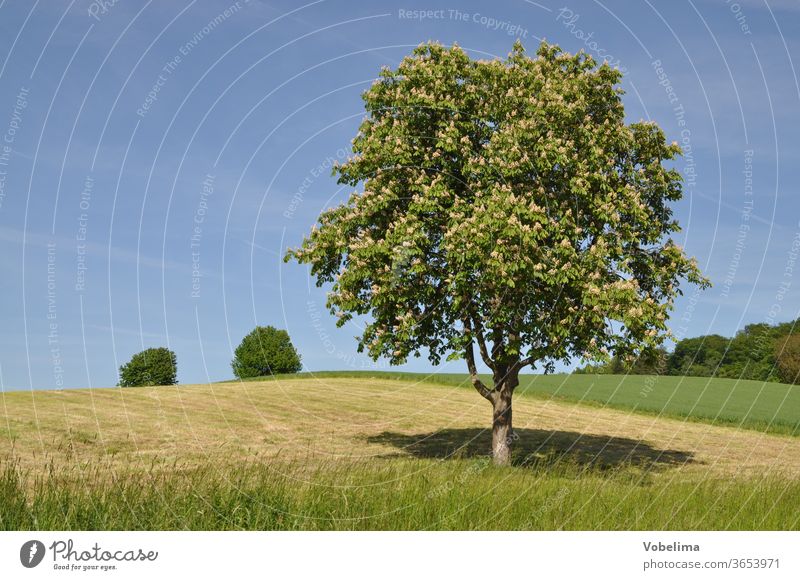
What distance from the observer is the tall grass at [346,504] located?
1091 centimetres

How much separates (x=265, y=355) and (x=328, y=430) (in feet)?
118

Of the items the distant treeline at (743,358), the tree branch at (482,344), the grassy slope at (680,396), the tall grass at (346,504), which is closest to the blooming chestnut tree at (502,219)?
the tree branch at (482,344)

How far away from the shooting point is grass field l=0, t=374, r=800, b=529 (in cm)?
1137

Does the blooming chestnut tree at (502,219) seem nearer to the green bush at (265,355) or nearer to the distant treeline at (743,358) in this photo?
the green bush at (265,355)

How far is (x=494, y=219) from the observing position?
68.5ft

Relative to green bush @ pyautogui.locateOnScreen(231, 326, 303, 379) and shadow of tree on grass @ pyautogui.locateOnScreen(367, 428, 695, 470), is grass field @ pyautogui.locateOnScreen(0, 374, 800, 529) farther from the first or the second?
green bush @ pyautogui.locateOnScreen(231, 326, 303, 379)

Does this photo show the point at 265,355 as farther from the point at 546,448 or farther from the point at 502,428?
the point at 502,428

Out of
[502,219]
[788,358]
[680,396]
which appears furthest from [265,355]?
[788,358]

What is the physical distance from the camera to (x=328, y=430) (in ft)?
120

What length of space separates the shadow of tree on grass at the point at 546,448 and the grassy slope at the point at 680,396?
19597 mm

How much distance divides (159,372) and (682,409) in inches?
2177

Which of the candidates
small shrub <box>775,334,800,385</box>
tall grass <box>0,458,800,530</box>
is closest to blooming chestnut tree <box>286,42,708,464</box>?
tall grass <box>0,458,800,530</box>

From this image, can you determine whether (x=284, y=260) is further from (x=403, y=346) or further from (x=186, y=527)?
(x=186, y=527)

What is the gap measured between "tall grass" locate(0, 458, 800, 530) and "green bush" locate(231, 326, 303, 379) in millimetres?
56459
